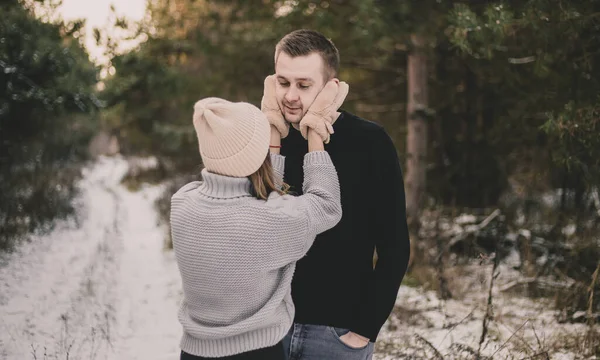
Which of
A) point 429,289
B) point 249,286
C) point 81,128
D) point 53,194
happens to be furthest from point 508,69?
point 81,128

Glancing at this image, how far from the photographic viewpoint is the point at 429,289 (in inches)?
262

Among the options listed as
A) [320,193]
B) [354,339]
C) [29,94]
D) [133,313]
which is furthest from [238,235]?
[29,94]

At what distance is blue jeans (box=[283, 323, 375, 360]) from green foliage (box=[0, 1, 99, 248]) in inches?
233

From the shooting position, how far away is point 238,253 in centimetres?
182

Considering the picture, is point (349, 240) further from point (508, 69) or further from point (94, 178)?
point (94, 178)

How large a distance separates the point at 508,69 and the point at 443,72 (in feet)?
13.7

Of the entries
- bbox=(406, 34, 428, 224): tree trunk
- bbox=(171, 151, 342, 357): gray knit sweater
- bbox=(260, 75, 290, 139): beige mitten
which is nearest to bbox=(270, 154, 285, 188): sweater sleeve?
bbox=(260, 75, 290, 139): beige mitten

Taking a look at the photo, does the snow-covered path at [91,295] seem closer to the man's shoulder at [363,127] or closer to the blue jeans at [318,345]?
the blue jeans at [318,345]

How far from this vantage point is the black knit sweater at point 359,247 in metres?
2.11

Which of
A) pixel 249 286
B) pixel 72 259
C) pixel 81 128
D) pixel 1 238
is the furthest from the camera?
pixel 81 128

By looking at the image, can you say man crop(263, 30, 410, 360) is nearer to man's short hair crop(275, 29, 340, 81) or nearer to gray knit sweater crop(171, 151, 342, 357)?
man's short hair crop(275, 29, 340, 81)

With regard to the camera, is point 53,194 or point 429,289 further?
point 53,194

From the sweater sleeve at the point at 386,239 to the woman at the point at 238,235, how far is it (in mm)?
248

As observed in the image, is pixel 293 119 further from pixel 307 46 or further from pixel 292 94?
pixel 307 46
